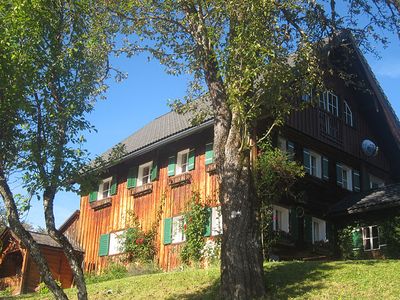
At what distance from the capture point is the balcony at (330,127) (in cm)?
2164

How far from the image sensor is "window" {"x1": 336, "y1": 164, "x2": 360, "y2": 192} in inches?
875

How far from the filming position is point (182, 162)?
69.3ft

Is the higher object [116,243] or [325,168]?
Answer: [325,168]

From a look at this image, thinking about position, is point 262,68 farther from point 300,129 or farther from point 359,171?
point 359,171

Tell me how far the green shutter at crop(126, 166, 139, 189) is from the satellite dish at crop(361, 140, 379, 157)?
30.7 ft

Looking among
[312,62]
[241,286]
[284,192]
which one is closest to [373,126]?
[284,192]

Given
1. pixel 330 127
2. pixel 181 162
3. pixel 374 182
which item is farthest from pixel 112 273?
pixel 374 182

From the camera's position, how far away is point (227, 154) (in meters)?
12.9

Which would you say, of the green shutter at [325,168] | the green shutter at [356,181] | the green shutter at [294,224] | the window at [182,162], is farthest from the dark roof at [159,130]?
the green shutter at [356,181]

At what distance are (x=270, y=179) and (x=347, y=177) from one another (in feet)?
21.1

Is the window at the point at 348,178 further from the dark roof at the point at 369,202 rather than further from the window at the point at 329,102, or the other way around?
the window at the point at 329,102

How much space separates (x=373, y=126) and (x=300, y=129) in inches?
227

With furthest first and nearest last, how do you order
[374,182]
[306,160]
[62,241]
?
1. [374,182]
2. [306,160]
3. [62,241]

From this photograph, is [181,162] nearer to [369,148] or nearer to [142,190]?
[142,190]
